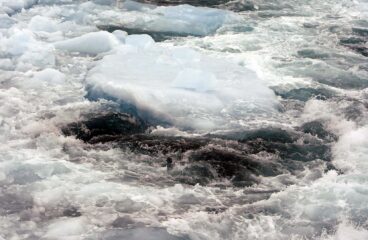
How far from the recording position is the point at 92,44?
745cm

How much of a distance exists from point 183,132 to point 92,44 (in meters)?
2.71

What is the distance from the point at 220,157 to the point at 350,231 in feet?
4.76

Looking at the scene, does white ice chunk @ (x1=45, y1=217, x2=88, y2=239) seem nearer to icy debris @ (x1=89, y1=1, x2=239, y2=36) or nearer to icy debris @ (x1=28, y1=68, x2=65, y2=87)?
icy debris @ (x1=28, y1=68, x2=65, y2=87)

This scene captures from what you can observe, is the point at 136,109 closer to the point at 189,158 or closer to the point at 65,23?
the point at 189,158

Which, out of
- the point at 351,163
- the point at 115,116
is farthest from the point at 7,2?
the point at 351,163

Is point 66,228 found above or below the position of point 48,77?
below

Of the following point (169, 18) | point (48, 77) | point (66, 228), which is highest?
point (169, 18)

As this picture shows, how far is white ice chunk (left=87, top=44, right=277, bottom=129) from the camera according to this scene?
5555 millimetres

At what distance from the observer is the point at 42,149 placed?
4949 mm

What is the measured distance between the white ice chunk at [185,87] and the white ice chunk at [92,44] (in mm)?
792

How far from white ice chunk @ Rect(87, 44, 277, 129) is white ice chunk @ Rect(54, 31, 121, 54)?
79cm

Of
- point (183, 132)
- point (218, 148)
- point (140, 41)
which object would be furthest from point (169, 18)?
point (218, 148)

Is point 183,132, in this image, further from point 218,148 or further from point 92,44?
point 92,44

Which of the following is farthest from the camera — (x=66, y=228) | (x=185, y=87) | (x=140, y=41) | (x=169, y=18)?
(x=169, y=18)
